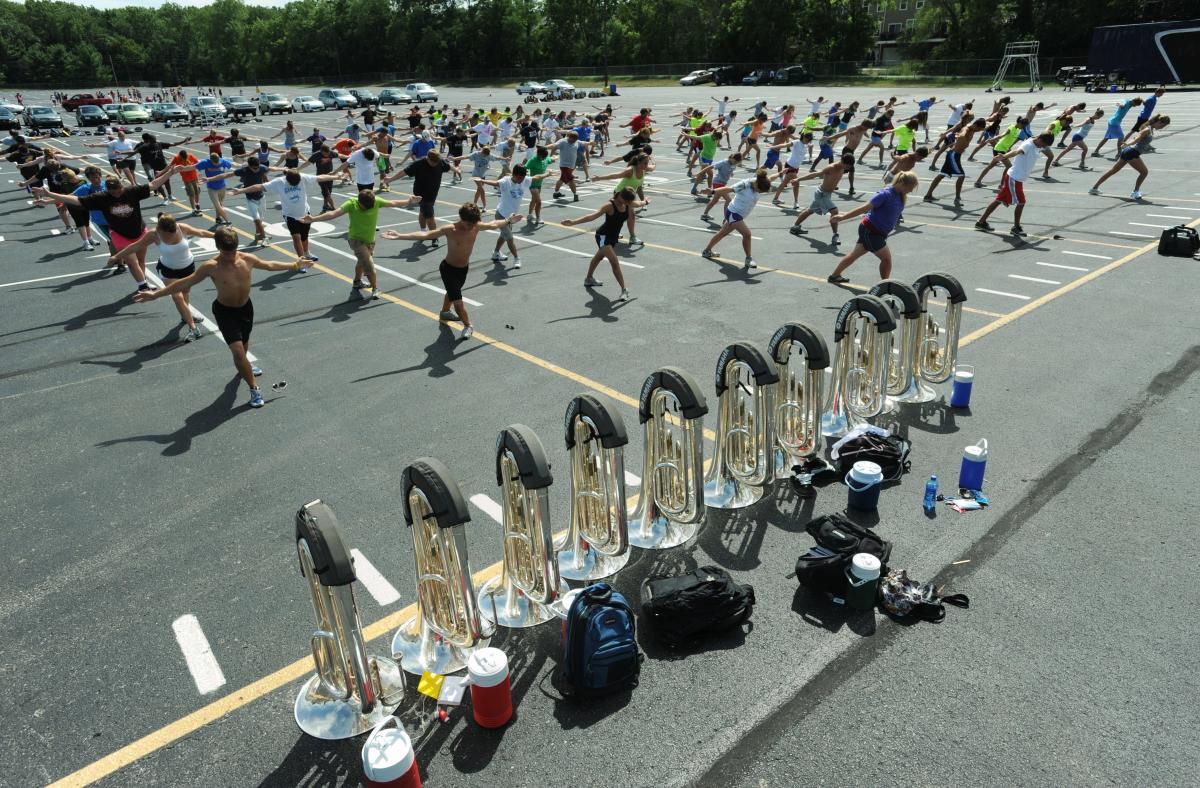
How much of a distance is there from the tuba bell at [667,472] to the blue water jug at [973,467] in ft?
7.58

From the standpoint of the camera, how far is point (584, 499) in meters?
5.14


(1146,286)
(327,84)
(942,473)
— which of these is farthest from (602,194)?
(327,84)

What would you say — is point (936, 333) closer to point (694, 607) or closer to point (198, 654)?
point (694, 607)

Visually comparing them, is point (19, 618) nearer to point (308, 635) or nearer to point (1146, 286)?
point (308, 635)

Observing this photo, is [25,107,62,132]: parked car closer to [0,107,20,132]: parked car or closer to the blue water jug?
[0,107,20,132]: parked car

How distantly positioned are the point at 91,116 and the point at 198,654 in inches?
1996

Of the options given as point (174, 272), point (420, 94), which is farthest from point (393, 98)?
point (174, 272)

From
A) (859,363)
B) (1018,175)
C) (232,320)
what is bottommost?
(859,363)

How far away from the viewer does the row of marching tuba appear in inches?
159

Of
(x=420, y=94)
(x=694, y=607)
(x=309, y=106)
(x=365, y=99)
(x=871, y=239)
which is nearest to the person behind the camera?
(x=694, y=607)

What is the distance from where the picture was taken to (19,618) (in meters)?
5.02

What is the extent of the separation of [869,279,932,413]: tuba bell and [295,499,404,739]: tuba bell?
217 inches

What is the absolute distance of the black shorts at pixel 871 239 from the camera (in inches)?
428

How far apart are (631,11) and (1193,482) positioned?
95522 mm
